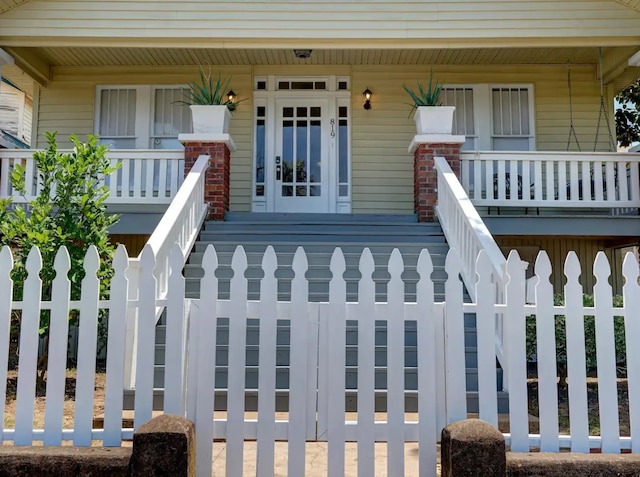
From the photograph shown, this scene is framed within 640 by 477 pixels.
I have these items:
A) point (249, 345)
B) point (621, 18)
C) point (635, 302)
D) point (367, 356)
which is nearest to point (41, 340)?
point (249, 345)

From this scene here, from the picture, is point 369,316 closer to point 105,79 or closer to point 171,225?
point 171,225

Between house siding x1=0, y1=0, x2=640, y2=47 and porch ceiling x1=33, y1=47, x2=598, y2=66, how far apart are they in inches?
43.5

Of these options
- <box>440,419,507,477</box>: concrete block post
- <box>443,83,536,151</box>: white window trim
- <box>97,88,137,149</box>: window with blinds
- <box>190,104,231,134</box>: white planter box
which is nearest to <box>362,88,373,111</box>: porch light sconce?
<box>443,83,536,151</box>: white window trim

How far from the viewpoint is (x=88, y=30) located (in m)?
7.32

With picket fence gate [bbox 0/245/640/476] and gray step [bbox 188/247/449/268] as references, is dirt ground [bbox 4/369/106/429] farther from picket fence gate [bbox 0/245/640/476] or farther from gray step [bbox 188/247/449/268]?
gray step [bbox 188/247/449/268]

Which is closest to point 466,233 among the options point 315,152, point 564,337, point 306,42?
point 564,337

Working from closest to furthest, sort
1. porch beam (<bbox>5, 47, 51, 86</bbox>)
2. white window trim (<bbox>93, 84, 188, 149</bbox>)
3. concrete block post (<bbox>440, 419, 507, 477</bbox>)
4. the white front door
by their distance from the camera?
concrete block post (<bbox>440, 419, 507, 477</bbox>) < porch beam (<bbox>5, 47, 51, 86</bbox>) < the white front door < white window trim (<bbox>93, 84, 188, 149</bbox>)

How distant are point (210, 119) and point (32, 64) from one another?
3635 millimetres

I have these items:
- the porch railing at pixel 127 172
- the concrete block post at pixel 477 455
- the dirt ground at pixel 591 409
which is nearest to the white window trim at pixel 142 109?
the porch railing at pixel 127 172

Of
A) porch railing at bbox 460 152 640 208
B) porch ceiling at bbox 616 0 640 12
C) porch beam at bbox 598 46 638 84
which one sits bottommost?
porch railing at bbox 460 152 640 208

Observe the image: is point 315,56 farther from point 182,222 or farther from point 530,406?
point 530,406

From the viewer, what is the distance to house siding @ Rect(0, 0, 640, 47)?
7.29m

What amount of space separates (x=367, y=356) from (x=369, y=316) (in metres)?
0.20

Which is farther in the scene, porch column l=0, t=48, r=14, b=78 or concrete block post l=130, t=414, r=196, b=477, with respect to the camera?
porch column l=0, t=48, r=14, b=78
